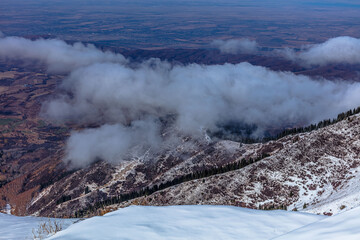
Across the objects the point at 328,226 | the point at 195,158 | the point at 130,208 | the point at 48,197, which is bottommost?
the point at 48,197

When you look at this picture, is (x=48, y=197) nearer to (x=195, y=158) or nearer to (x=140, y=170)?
(x=140, y=170)

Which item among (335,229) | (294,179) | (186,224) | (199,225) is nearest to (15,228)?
(186,224)

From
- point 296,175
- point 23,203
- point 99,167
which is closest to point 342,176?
point 296,175

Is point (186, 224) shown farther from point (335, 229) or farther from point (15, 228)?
point (15, 228)

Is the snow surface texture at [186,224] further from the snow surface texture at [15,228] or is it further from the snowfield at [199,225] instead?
the snow surface texture at [15,228]

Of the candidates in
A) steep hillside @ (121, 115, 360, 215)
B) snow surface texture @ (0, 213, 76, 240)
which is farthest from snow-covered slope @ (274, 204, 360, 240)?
steep hillside @ (121, 115, 360, 215)
